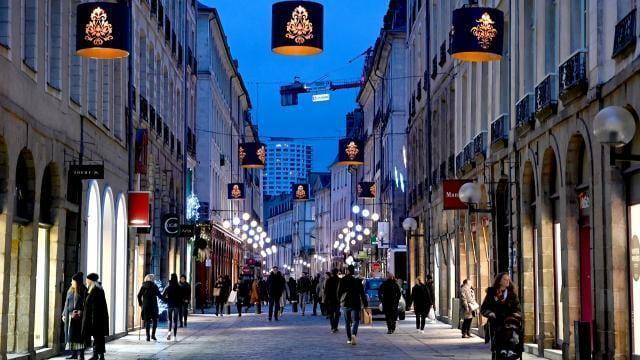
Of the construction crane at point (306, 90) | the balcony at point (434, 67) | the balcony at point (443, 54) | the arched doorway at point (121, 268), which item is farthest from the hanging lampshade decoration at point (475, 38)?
the construction crane at point (306, 90)

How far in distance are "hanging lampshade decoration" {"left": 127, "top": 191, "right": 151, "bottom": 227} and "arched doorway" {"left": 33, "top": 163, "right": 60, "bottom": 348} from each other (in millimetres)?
8821

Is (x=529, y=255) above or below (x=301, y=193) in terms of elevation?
below

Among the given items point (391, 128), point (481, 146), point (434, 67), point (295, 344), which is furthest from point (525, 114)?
point (391, 128)

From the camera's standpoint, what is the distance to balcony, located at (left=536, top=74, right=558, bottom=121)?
23.6m

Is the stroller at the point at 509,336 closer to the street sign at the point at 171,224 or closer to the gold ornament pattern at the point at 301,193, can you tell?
the street sign at the point at 171,224

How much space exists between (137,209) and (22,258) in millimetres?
11305

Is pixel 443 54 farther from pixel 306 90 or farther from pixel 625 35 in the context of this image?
pixel 306 90

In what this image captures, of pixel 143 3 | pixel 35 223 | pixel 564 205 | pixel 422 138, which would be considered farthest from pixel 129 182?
pixel 422 138

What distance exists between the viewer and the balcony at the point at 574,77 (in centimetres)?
2117

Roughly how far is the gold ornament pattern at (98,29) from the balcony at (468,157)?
14540mm

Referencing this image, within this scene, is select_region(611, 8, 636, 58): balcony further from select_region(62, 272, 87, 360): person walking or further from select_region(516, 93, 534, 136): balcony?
select_region(62, 272, 87, 360): person walking

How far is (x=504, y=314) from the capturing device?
62.1ft

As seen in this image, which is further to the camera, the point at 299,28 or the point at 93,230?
the point at 93,230

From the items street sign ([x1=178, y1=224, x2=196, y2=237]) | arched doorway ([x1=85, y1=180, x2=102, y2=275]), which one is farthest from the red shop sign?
street sign ([x1=178, y1=224, x2=196, y2=237])
